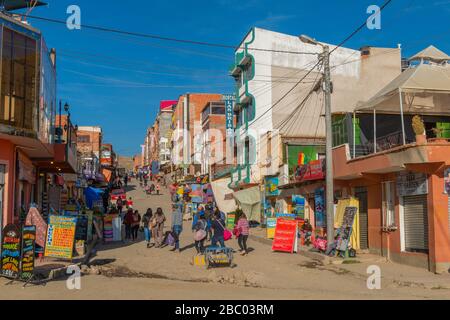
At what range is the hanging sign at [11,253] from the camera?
12.9 meters

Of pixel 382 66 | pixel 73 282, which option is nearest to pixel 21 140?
pixel 73 282

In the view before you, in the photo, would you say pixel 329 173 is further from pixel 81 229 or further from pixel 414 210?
pixel 81 229

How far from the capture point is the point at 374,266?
1748cm

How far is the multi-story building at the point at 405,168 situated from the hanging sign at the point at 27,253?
36.1 feet

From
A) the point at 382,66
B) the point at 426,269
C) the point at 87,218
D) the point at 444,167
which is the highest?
the point at 382,66

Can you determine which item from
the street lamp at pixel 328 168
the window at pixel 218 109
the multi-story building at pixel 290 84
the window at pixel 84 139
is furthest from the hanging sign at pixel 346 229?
the window at pixel 84 139

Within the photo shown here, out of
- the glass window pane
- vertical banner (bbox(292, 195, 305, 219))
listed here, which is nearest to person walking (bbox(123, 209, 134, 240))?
vertical banner (bbox(292, 195, 305, 219))

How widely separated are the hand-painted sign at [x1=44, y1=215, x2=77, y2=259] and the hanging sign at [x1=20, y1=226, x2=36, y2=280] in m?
3.00

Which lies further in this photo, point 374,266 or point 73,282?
point 374,266

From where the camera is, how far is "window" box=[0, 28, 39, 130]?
49.2ft

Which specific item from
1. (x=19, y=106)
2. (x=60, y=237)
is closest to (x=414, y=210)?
(x=60, y=237)

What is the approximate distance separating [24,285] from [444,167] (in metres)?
12.2
